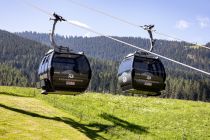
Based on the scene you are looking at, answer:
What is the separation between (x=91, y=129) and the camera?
6094cm

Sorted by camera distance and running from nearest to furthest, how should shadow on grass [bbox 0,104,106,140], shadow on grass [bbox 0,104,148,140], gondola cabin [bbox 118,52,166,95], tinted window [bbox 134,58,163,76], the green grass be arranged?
gondola cabin [bbox 118,52,166,95] < tinted window [bbox 134,58,163,76] < shadow on grass [bbox 0,104,106,140] < the green grass < shadow on grass [bbox 0,104,148,140]

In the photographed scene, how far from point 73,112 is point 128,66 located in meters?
48.4

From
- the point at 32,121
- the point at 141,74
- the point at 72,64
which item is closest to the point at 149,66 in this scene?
the point at 141,74

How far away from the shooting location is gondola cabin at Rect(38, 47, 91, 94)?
23.5 meters

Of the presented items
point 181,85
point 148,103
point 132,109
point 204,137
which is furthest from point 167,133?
point 181,85

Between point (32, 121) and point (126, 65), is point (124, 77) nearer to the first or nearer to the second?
point (126, 65)

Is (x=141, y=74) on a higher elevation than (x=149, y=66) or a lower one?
lower

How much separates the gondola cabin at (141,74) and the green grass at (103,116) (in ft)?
112

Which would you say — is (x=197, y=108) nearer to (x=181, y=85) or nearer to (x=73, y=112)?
(x=73, y=112)

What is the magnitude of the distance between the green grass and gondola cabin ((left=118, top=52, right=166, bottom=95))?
34.1 m

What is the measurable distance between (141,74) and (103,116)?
161 feet

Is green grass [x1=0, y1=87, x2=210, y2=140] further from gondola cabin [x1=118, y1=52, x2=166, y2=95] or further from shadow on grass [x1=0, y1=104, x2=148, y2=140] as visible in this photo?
gondola cabin [x1=118, y1=52, x2=166, y2=95]

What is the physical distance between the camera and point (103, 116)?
70.2 metres

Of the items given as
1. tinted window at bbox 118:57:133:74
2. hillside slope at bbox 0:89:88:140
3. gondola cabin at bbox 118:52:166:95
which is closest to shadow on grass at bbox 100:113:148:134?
hillside slope at bbox 0:89:88:140
